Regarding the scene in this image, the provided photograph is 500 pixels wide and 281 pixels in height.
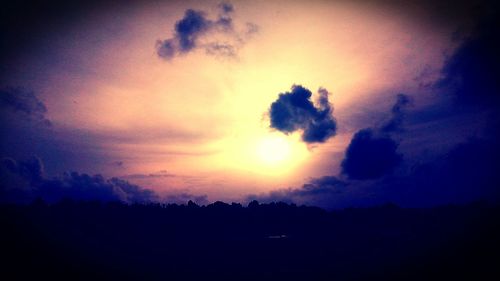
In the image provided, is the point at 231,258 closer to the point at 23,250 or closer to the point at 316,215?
the point at 23,250

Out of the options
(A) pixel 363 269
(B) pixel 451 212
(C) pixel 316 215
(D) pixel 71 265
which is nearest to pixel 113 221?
(D) pixel 71 265

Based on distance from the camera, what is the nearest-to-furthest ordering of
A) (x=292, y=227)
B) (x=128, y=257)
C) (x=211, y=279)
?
(x=211, y=279), (x=128, y=257), (x=292, y=227)

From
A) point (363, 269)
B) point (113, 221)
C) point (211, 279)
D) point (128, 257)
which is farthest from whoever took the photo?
point (113, 221)

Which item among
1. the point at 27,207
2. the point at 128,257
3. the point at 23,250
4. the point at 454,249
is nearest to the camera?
the point at 23,250

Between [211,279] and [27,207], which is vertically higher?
[27,207]

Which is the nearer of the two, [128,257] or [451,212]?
[128,257]

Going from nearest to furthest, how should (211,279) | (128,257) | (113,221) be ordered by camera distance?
(211,279) → (128,257) → (113,221)

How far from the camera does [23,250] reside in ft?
193

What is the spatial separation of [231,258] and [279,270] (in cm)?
1626

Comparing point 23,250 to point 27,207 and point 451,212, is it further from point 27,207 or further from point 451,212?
point 451,212

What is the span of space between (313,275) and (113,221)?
122 m

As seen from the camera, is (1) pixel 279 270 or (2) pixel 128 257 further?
(2) pixel 128 257

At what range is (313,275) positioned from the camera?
5044 cm

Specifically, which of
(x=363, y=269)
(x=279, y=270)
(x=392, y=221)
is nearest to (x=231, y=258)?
(x=279, y=270)
